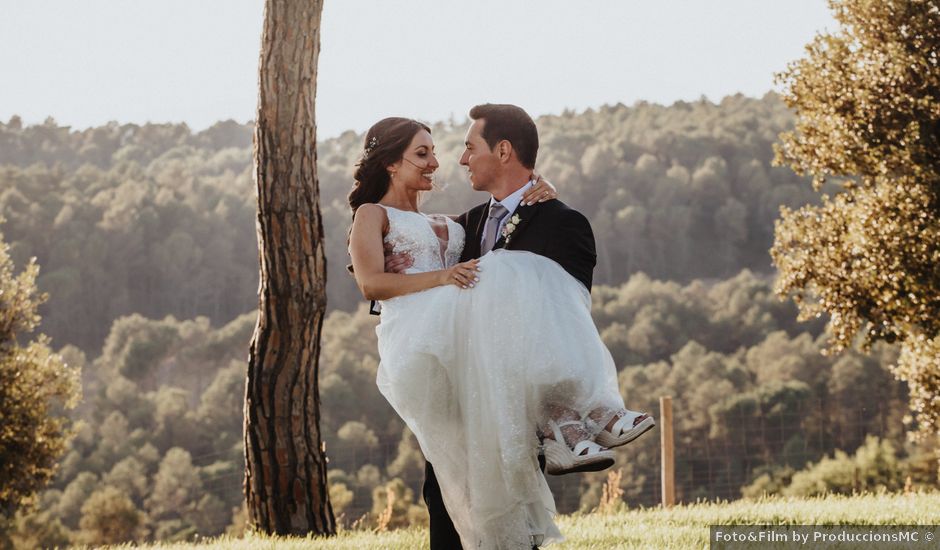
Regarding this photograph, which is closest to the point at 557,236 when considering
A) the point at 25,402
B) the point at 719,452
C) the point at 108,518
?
the point at 25,402

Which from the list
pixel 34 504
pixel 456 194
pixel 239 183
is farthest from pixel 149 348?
pixel 34 504

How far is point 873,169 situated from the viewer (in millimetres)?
13055

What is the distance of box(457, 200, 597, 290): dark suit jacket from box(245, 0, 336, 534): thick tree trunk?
12.9 ft

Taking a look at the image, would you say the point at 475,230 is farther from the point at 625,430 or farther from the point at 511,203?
the point at 625,430

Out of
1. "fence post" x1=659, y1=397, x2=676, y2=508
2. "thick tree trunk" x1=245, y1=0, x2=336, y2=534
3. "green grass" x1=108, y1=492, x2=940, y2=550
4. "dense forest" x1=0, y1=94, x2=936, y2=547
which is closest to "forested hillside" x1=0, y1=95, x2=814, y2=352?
"dense forest" x1=0, y1=94, x2=936, y2=547

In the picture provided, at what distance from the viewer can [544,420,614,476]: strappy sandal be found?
4.65 metres

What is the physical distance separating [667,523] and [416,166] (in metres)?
4.52

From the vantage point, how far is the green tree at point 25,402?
62.1ft

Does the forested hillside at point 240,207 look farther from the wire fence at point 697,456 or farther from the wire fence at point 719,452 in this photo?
the wire fence at point 719,452

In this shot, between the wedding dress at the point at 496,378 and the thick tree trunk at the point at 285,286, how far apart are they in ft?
12.1

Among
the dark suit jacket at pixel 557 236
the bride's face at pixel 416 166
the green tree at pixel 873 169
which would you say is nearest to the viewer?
the dark suit jacket at pixel 557 236

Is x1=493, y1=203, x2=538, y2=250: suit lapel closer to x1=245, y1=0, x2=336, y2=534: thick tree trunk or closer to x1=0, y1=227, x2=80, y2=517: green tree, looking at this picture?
x1=245, y1=0, x2=336, y2=534: thick tree trunk

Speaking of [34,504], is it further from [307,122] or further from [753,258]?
[753,258]

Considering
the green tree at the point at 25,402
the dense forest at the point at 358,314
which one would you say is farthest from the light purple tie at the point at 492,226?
the dense forest at the point at 358,314
